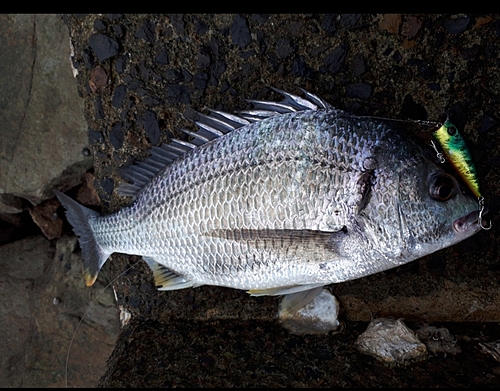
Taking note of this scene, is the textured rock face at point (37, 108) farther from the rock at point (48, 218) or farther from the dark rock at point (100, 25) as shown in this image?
the dark rock at point (100, 25)

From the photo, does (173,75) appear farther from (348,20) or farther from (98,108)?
(348,20)

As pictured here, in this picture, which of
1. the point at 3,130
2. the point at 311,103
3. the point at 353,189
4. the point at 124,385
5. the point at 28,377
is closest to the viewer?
the point at 353,189

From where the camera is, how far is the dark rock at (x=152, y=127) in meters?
2.24

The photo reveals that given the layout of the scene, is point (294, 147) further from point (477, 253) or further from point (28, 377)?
point (28, 377)

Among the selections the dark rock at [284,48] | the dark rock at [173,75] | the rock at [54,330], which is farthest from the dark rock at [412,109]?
the rock at [54,330]

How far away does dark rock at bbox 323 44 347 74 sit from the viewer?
79.3 inches

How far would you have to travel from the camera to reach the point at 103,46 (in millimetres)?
2207

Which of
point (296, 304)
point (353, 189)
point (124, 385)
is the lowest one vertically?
point (124, 385)

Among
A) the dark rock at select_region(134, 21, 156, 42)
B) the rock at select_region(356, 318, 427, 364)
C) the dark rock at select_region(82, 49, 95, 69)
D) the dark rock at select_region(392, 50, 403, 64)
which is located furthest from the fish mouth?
the dark rock at select_region(82, 49, 95, 69)

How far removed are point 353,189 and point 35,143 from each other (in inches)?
76.1

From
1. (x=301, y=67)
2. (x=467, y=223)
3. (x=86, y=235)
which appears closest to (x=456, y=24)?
(x=301, y=67)

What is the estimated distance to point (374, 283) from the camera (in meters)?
2.25

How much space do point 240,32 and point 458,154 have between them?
1.15 meters

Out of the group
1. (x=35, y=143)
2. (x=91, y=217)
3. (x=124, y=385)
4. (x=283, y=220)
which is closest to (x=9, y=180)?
(x=35, y=143)
